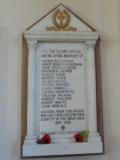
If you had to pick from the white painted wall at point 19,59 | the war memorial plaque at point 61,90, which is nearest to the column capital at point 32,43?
the war memorial plaque at point 61,90

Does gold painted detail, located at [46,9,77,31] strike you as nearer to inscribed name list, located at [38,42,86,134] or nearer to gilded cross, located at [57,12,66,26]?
gilded cross, located at [57,12,66,26]

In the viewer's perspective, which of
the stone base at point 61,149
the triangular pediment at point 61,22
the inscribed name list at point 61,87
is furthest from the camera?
the triangular pediment at point 61,22

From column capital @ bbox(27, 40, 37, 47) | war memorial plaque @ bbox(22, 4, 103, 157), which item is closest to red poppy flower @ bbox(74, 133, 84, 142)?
war memorial plaque @ bbox(22, 4, 103, 157)

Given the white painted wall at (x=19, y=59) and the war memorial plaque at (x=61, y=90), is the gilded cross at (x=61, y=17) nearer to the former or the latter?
the war memorial plaque at (x=61, y=90)

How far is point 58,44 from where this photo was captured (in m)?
2.32

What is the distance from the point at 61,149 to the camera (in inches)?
82.9

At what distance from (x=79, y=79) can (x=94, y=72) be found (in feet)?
0.43

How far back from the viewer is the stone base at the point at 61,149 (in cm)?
209

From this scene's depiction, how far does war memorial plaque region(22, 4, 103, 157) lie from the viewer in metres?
2.12

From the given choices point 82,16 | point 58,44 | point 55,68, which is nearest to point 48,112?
point 55,68

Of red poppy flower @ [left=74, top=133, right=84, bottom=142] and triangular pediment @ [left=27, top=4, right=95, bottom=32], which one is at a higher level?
triangular pediment @ [left=27, top=4, right=95, bottom=32]

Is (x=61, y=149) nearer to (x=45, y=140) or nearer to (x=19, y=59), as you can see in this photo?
(x=45, y=140)

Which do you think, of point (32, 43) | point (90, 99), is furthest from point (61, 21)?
point (90, 99)

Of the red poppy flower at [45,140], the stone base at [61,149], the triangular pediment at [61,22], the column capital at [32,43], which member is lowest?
the stone base at [61,149]
